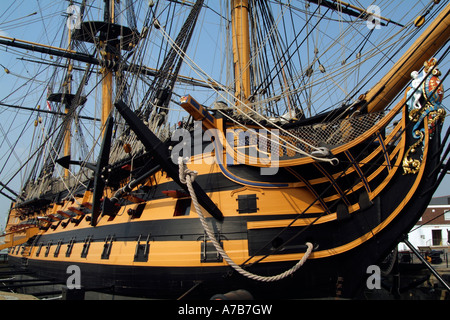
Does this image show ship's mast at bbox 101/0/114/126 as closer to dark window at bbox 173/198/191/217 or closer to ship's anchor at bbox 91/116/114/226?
ship's anchor at bbox 91/116/114/226

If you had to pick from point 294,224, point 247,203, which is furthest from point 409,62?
point 247,203

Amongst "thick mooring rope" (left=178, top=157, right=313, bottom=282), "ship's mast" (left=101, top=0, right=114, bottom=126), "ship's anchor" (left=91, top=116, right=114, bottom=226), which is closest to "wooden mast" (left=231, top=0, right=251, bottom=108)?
"ship's anchor" (left=91, top=116, right=114, bottom=226)

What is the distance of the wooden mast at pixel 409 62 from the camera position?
546cm

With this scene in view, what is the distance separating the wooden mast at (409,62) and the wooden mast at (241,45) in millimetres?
4915

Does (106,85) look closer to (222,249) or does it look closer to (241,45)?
(241,45)

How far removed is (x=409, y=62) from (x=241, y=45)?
21.5 ft

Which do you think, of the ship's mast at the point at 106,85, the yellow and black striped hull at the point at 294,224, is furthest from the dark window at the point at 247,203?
the ship's mast at the point at 106,85

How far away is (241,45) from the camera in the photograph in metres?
11.6

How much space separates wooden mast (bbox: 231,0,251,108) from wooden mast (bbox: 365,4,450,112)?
4.92 m

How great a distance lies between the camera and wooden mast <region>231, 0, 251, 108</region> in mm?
11266

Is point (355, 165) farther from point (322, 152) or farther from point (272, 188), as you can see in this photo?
point (272, 188)

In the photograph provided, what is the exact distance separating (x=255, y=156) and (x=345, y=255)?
2604 mm

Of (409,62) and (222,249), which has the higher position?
(409,62)

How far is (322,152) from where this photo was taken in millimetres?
5941
